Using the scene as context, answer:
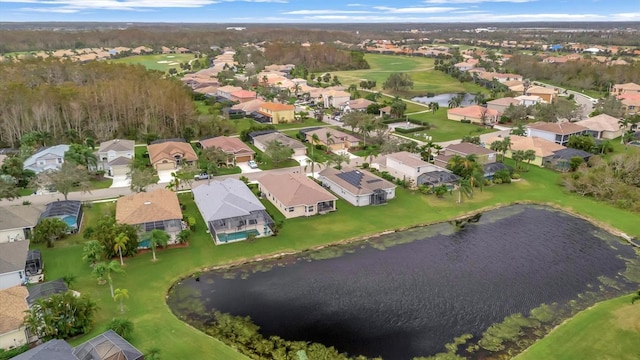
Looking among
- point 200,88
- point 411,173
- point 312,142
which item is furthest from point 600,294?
point 200,88

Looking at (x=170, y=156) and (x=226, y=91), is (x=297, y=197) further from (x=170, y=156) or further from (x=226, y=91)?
(x=226, y=91)

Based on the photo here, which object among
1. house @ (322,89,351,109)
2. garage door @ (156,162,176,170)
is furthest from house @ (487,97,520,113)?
garage door @ (156,162,176,170)

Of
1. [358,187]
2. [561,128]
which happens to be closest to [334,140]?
[358,187]

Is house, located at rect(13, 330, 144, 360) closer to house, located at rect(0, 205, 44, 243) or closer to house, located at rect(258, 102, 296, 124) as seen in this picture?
house, located at rect(0, 205, 44, 243)

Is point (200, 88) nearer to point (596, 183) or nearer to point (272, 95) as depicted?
point (272, 95)

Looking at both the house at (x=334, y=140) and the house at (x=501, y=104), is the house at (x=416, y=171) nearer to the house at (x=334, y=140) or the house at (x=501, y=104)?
the house at (x=334, y=140)

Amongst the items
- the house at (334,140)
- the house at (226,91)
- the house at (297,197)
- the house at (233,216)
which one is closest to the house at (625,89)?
the house at (334,140)
